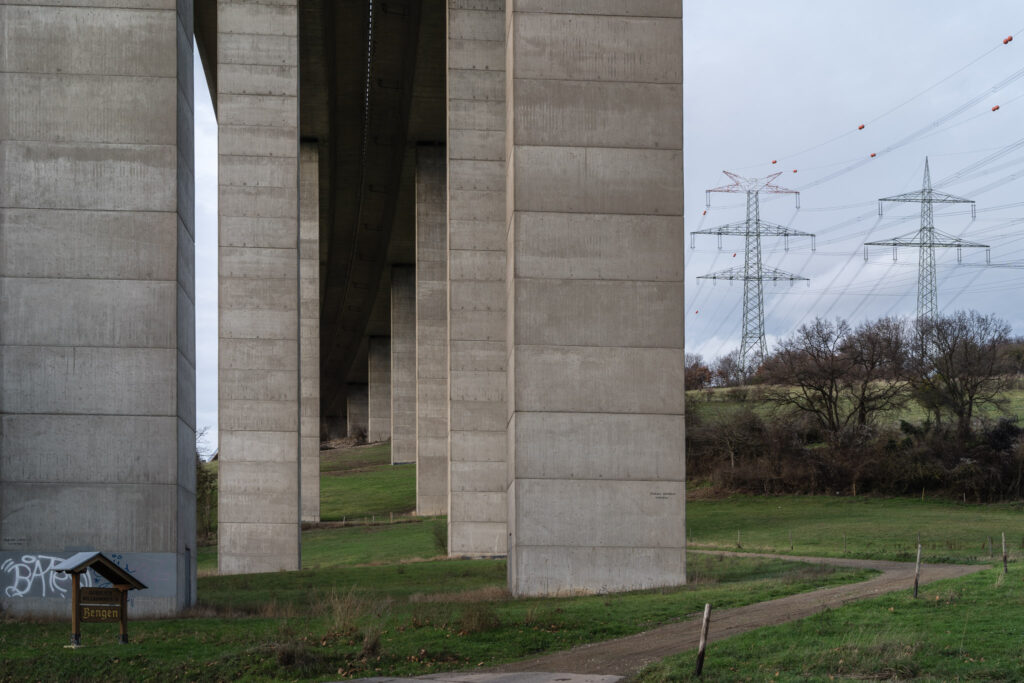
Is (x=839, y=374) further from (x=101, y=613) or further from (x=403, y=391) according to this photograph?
(x=101, y=613)

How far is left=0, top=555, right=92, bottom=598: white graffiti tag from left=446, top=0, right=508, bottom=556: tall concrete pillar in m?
22.8

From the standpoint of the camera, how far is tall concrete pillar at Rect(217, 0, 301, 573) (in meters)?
43.6

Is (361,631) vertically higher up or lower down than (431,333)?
lower down

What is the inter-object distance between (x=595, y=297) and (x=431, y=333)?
3705 centimetres

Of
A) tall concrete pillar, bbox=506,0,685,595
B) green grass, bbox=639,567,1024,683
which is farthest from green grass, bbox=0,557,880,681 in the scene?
green grass, bbox=639,567,1024,683

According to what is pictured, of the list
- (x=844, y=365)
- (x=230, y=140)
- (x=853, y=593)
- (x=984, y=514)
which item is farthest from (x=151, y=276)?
(x=844, y=365)

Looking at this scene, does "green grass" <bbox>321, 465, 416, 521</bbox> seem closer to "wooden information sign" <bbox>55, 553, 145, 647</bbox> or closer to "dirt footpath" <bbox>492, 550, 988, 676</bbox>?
"dirt footpath" <bbox>492, 550, 988, 676</bbox>

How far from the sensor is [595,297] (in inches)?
1123

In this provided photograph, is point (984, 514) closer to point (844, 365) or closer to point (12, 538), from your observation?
point (844, 365)

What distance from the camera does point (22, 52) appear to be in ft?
85.6

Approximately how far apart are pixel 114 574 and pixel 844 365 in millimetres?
52822

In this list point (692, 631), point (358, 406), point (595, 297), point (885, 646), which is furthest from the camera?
point (358, 406)

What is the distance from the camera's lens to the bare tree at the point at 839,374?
2601 inches

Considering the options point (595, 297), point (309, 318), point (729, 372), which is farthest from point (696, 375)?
point (595, 297)
